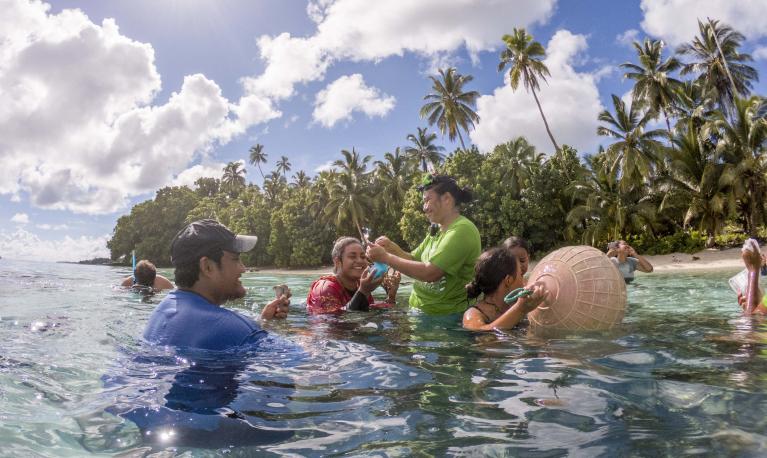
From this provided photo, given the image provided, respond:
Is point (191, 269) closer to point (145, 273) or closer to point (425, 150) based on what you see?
point (145, 273)

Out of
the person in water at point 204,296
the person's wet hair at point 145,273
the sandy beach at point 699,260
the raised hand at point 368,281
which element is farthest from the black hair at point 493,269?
the sandy beach at point 699,260

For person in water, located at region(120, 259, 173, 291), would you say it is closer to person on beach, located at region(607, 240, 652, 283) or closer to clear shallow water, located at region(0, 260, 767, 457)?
clear shallow water, located at region(0, 260, 767, 457)

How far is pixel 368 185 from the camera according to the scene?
Result: 54.8 m

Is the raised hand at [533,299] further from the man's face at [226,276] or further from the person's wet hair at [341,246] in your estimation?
the person's wet hair at [341,246]

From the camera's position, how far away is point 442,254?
5.79 meters

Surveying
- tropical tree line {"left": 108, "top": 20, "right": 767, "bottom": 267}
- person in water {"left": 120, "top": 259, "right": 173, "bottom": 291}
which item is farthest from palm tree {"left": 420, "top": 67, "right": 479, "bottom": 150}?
person in water {"left": 120, "top": 259, "right": 173, "bottom": 291}

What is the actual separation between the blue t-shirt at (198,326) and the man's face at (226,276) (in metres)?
0.12

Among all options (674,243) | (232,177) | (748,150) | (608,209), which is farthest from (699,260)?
(232,177)

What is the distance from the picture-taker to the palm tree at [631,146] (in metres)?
36.3

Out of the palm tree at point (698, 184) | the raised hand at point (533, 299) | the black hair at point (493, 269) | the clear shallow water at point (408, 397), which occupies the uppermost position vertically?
the palm tree at point (698, 184)

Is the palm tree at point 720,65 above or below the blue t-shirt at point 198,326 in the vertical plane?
above

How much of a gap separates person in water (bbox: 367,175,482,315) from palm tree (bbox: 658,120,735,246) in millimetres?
33387

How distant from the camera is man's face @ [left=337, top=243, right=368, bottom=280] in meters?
7.03

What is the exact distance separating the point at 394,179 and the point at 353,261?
46.1 m
